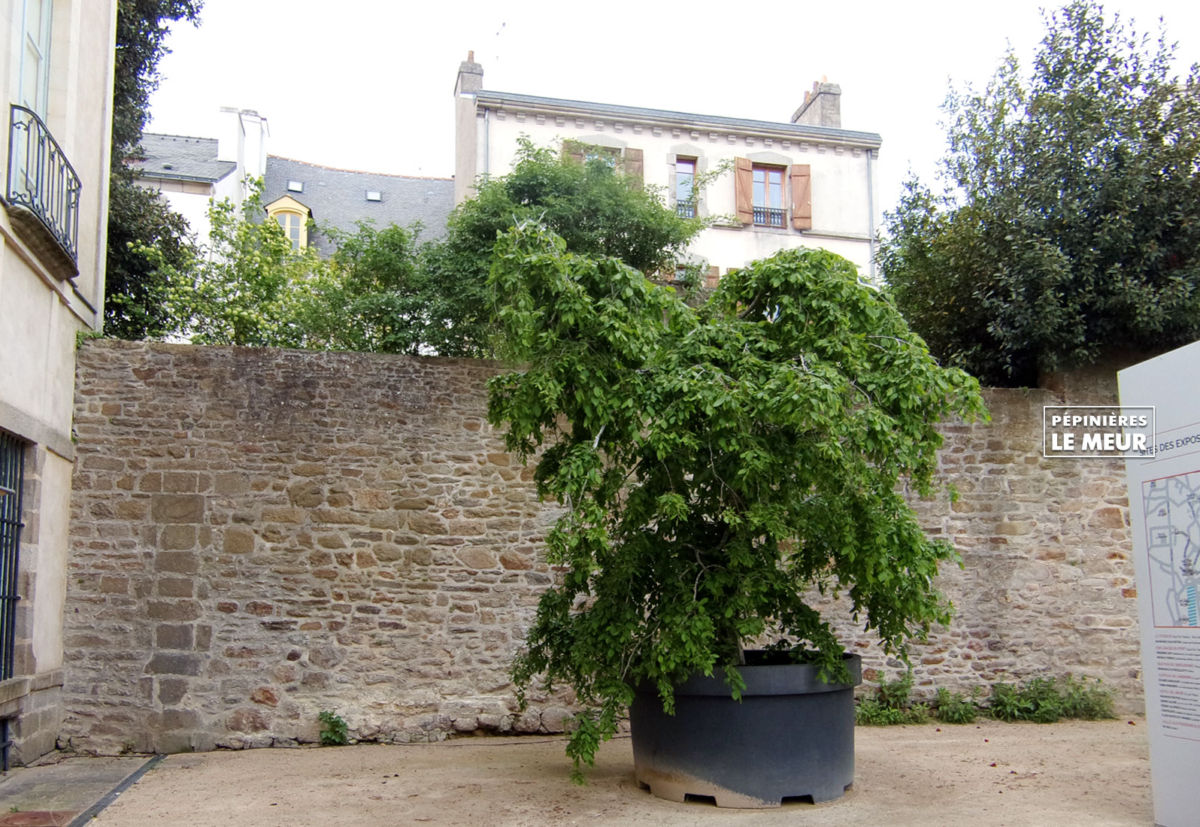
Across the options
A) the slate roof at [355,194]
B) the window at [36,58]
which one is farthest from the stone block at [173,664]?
the slate roof at [355,194]

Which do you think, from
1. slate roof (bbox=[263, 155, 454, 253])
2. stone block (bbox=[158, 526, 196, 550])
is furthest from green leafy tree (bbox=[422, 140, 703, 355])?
slate roof (bbox=[263, 155, 454, 253])

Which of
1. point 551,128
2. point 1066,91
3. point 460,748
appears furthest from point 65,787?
point 551,128

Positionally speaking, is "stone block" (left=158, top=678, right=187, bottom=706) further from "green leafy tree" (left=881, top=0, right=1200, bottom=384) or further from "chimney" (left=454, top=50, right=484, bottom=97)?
"chimney" (left=454, top=50, right=484, bottom=97)

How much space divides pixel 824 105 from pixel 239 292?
11.5 metres

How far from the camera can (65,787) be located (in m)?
5.62

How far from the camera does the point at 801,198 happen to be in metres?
17.0

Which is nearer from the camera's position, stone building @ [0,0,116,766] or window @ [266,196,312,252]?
stone building @ [0,0,116,766]

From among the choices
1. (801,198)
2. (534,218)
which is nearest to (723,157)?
(801,198)

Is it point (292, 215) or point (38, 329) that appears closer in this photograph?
point (38, 329)

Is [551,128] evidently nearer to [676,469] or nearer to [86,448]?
[86,448]

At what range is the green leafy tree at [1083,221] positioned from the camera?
8.61 m

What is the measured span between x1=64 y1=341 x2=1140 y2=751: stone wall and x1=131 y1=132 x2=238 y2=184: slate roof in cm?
1002

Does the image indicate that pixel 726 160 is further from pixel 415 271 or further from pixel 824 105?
pixel 415 271

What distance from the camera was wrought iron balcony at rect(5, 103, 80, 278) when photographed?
5.79m
